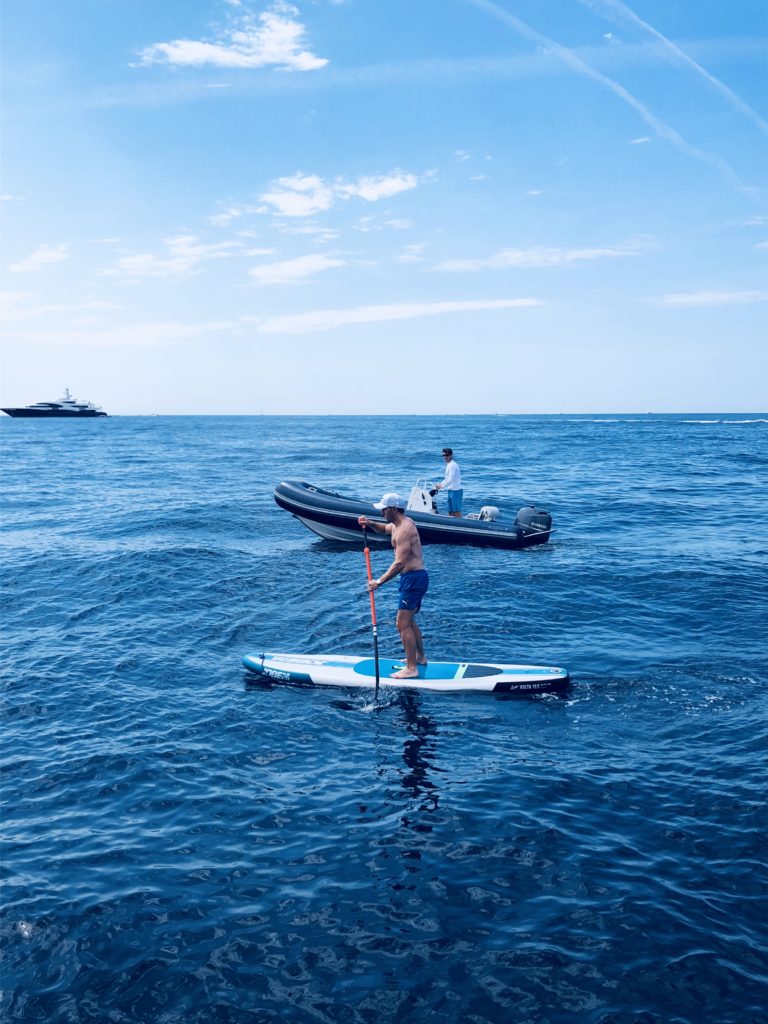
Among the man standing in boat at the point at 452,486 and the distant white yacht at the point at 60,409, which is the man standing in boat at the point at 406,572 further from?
the distant white yacht at the point at 60,409

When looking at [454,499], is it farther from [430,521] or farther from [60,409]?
[60,409]

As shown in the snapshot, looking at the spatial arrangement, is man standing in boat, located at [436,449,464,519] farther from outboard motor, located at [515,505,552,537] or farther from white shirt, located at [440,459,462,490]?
outboard motor, located at [515,505,552,537]

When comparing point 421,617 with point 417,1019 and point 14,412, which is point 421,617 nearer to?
point 417,1019

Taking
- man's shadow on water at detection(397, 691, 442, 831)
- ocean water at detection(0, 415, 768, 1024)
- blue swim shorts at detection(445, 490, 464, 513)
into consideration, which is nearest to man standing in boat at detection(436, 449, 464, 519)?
blue swim shorts at detection(445, 490, 464, 513)

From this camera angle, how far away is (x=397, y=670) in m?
10.8

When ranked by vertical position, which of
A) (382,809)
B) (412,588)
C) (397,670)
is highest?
(412,588)

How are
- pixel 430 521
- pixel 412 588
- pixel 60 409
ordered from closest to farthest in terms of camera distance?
pixel 412 588, pixel 430 521, pixel 60 409

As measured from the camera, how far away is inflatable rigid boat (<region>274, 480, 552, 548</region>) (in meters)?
20.3

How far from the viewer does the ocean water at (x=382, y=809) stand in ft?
17.4


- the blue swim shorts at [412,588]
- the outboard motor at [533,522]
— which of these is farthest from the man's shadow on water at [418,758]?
the outboard motor at [533,522]

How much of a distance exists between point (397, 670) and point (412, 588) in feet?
4.49

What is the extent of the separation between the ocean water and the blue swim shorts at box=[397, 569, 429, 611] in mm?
1362

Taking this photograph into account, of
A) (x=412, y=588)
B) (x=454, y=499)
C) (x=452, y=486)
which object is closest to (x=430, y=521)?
(x=454, y=499)

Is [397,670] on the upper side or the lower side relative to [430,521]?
lower
